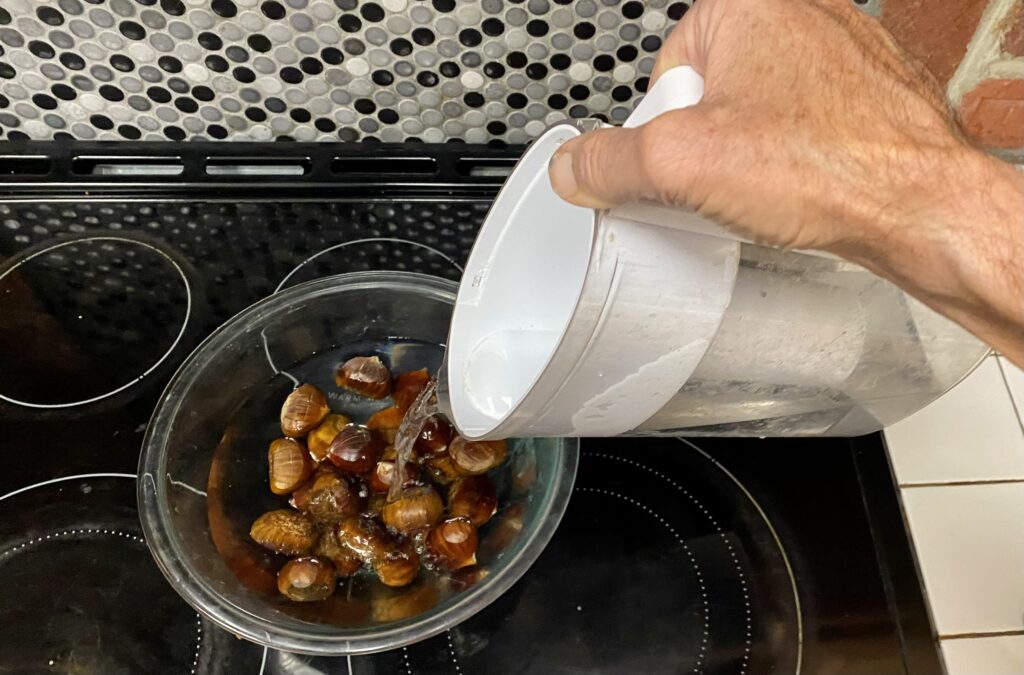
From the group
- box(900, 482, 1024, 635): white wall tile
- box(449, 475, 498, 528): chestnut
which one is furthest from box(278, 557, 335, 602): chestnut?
box(900, 482, 1024, 635): white wall tile

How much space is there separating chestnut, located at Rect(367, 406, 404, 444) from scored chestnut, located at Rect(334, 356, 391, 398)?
1.1 inches

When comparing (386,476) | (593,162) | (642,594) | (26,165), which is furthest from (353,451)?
(26,165)

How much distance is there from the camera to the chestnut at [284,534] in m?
0.63

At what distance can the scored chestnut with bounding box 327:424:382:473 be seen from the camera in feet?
2.17

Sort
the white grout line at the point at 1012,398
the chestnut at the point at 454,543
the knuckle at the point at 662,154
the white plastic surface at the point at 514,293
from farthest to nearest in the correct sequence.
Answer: the white grout line at the point at 1012,398, the chestnut at the point at 454,543, the white plastic surface at the point at 514,293, the knuckle at the point at 662,154

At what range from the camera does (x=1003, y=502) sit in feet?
2.22

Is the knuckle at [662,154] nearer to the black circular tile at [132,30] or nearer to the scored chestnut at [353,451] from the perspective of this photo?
the scored chestnut at [353,451]

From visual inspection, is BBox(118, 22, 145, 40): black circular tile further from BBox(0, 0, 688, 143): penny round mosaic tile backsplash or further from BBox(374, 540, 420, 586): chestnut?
BBox(374, 540, 420, 586): chestnut

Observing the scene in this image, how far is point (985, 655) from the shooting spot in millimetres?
606

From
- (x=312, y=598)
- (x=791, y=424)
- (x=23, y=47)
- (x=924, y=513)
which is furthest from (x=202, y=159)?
(x=924, y=513)

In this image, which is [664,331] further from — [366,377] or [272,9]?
[272,9]

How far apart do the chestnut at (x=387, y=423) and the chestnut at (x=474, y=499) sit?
80 millimetres

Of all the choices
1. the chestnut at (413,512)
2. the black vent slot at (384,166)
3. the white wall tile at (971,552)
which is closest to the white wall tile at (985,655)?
the white wall tile at (971,552)

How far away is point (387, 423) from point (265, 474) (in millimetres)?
119
